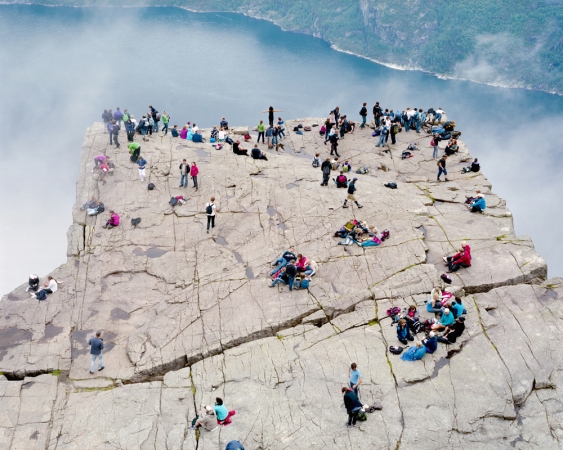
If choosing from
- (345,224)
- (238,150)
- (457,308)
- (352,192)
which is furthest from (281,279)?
(238,150)

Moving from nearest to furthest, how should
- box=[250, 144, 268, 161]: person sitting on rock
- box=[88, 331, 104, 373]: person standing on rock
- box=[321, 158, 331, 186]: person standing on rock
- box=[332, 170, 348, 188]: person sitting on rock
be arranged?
box=[88, 331, 104, 373]: person standing on rock < box=[321, 158, 331, 186]: person standing on rock < box=[332, 170, 348, 188]: person sitting on rock < box=[250, 144, 268, 161]: person sitting on rock

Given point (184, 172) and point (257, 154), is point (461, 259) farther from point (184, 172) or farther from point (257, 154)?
point (184, 172)

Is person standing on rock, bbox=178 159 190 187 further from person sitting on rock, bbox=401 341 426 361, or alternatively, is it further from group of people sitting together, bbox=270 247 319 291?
person sitting on rock, bbox=401 341 426 361

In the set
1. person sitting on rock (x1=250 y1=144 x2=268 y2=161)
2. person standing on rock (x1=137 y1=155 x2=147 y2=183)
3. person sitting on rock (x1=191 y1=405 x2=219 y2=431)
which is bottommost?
person sitting on rock (x1=191 y1=405 x2=219 y2=431)

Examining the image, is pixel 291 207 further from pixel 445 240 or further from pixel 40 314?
pixel 40 314

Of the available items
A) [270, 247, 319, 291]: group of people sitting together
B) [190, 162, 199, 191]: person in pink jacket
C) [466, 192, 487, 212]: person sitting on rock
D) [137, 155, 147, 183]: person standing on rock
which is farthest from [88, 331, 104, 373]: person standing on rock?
[466, 192, 487, 212]: person sitting on rock

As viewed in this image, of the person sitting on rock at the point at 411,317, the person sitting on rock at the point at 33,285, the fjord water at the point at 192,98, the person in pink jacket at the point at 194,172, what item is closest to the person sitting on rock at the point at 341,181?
the person in pink jacket at the point at 194,172

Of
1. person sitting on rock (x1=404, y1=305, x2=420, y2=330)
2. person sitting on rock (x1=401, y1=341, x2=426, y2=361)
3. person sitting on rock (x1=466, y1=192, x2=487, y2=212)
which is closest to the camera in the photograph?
person sitting on rock (x1=401, y1=341, x2=426, y2=361)
